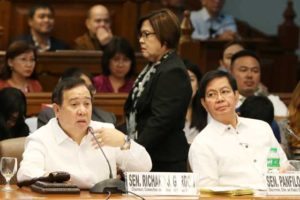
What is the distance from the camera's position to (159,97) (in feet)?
19.5

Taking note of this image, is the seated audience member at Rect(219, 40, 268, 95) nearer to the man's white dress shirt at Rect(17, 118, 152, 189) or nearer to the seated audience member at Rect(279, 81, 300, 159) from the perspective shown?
the seated audience member at Rect(279, 81, 300, 159)

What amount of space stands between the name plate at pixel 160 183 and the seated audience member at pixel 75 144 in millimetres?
424

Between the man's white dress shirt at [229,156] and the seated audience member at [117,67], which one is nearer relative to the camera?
the man's white dress shirt at [229,156]

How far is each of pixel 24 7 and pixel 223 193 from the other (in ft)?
17.1

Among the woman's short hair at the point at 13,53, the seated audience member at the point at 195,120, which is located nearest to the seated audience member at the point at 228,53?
the seated audience member at the point at 195,120

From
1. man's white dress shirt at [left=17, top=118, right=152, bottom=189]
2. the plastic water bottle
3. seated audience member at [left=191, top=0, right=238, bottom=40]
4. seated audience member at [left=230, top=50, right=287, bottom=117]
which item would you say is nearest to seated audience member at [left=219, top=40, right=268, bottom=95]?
seated audience member at [left=230, top=50, right=287, bottom=117]

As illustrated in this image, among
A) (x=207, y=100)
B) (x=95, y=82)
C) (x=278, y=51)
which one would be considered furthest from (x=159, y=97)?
(x=278, y=51)

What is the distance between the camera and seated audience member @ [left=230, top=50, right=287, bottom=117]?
7.96 meters

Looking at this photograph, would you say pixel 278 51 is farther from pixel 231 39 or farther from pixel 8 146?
pixel 8 146

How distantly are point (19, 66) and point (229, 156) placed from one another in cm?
285

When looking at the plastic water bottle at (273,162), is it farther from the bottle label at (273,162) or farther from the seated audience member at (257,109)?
the seated audience member at (257,109)

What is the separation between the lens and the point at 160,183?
4.82 meters

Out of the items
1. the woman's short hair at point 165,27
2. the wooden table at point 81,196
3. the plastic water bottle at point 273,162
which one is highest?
the woman's short hair at point 165,27

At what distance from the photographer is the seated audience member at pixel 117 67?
8.14 metres
